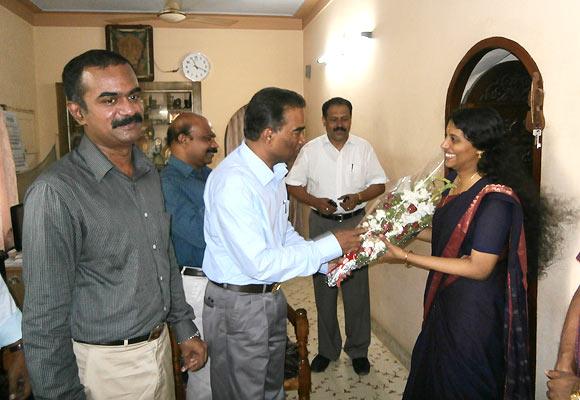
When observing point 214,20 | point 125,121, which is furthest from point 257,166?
point 214,20

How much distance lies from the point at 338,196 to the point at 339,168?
0.21m

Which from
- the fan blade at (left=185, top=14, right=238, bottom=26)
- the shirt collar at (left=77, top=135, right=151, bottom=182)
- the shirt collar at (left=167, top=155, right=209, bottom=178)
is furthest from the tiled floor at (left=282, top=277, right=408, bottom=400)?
the fan blade at (left=185, top=14, right=238, bottom=26)

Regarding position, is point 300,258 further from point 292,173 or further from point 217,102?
point 217,102

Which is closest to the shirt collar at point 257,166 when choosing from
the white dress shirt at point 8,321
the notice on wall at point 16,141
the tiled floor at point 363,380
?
the white dress shirt at point 8,321

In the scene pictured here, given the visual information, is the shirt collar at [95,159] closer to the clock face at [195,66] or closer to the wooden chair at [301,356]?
the wooden chair at [301,356]

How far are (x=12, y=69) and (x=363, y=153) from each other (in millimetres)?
4125

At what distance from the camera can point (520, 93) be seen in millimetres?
3049

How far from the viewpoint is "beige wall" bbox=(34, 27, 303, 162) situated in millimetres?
6230

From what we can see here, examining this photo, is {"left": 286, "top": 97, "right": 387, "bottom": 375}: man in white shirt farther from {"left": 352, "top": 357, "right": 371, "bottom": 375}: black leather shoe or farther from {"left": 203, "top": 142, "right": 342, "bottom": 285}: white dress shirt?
{"left": 203, "top": 142, "right": 342, "bottom": 285}: white dress shirt

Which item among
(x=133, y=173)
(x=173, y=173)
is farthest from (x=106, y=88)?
(x=173, y=173)

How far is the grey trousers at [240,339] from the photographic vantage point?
1927 mm

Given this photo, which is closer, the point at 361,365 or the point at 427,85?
the point at 427,85

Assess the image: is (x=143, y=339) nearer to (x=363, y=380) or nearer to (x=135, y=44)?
(x=363, y=380)

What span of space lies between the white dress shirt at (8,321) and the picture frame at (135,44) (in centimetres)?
507
